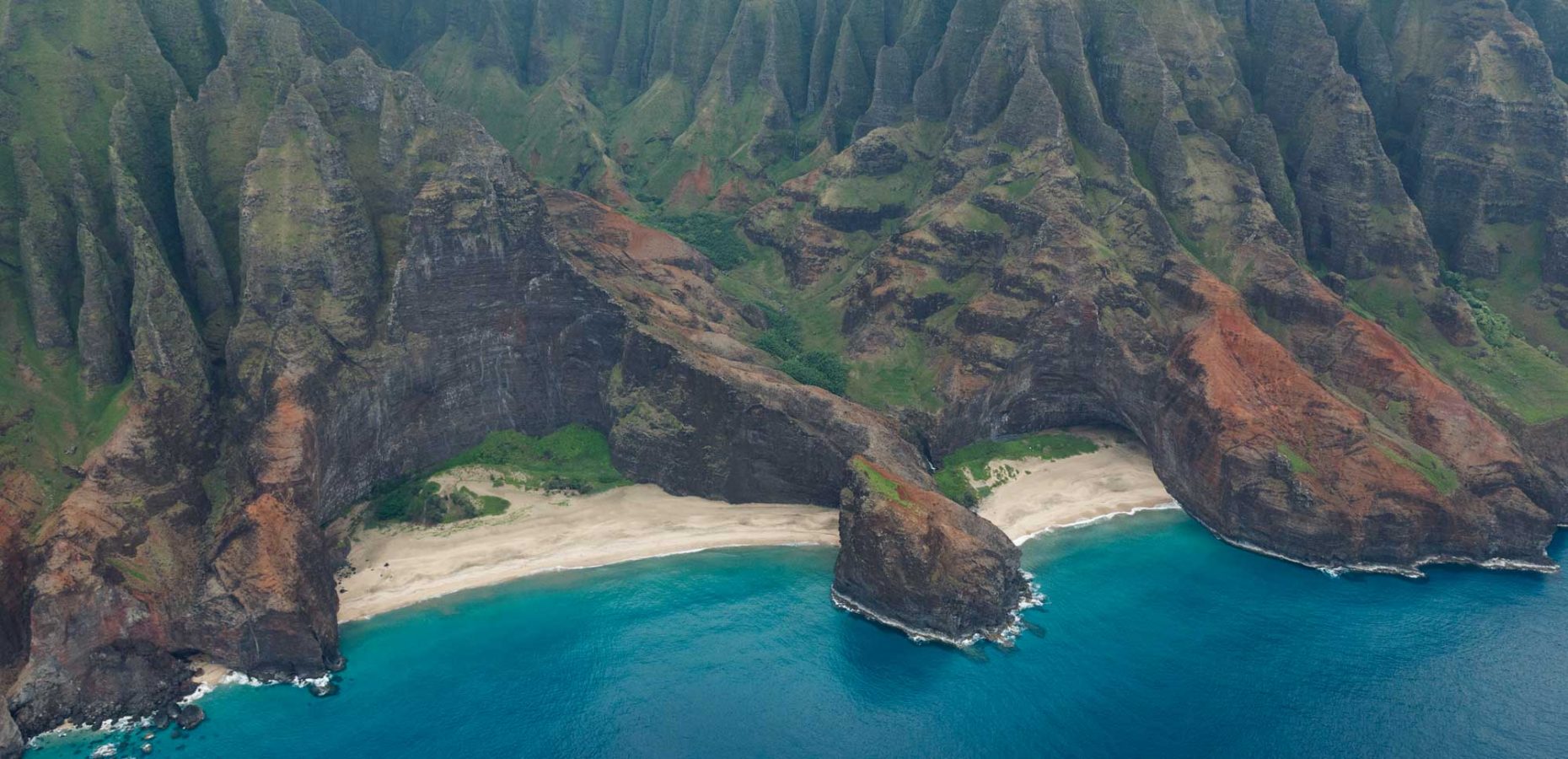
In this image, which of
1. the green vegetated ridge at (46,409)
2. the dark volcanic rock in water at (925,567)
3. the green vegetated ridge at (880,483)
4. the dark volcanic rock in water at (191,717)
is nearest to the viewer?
the dark volcanic rock in water at (191,717)

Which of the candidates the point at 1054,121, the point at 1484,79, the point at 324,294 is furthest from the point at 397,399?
the point at 1484,79

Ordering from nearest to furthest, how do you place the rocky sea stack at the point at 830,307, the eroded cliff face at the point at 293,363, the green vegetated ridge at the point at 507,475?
the eroded cliff face at the point at 293,363
the rocky sea stack at the point at 830,307
the green vegetated ridge at the point at 507,475

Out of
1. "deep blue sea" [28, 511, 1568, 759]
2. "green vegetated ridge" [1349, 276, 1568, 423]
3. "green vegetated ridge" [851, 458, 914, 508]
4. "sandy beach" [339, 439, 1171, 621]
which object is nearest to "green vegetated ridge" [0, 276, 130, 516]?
"deep blue sea" [28, 511, 1568, 759]

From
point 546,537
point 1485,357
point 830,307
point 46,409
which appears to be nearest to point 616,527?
point 546,537

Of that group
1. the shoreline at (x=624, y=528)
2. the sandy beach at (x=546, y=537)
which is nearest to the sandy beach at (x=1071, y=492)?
the shoreline at (x=624, y=528)

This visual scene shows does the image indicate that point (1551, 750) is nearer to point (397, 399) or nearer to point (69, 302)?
point (397, 399)

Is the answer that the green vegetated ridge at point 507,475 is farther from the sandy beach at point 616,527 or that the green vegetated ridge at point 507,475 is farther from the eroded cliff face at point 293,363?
the eroded cliff face at point 293,363
